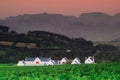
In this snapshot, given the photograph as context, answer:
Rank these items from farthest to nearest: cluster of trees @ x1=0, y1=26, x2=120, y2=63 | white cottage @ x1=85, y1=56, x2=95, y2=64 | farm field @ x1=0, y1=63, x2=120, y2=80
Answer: cluster of trees @ x1=0, y1=26, x2=120, y2=63 → white cottage @ x1=85, y1=56, x2=95, y2=64 → farm field @ x1=0, y1=63, x2=120, y2=80

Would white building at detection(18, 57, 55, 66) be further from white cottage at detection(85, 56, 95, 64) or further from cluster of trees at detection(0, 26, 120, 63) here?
white cottage at detection(85, 56, 95, 64)

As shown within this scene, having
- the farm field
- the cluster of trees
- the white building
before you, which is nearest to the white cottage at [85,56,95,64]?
the cluster of trees

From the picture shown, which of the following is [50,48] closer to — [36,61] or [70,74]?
[36,61]

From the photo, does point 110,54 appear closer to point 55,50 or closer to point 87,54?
point 87,54

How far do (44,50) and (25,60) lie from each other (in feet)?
54.1

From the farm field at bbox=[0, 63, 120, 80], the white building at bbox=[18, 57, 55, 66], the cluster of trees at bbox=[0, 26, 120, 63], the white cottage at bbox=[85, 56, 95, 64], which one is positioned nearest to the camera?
the farm field at bbox=[0, 63, 120, 80]

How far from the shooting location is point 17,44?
112812 mm

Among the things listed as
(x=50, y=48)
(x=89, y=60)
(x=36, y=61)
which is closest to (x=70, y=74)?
(x=89, y=60)

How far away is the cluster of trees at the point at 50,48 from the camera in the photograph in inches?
3927

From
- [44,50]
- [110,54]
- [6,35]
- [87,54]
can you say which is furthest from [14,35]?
[110,54]

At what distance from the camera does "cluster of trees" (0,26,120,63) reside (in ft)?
327

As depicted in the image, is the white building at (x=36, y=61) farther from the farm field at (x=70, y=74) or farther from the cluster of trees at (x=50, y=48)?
the farm field at (x=70, y=74)

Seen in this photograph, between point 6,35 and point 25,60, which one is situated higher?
point 6,35

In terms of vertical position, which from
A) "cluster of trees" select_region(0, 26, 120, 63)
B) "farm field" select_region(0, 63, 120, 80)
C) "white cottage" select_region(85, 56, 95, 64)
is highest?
"cluster of trees" select_region(0, 26, 120, 63)
